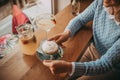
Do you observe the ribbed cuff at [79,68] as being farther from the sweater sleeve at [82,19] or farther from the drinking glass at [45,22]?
the drinking glass at [45,22]

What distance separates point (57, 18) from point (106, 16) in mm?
344

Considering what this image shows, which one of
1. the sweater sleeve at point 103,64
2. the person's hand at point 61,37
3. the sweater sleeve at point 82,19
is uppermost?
the sweater sleeve at point 82,19

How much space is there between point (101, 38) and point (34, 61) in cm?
44

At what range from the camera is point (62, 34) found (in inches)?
39.0

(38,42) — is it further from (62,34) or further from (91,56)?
(91,56)

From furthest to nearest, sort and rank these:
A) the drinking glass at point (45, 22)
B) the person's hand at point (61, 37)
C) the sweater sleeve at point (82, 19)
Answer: the drinking glass at point (45, 22) → the sweater sleeve at point (82, 19) → the person's hand at point (61, 37)

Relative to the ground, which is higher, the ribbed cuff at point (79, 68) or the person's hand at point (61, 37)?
the person's hand at point (61, 37)

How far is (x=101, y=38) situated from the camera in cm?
104

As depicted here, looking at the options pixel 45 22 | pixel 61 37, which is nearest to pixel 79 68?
pixel 61 37

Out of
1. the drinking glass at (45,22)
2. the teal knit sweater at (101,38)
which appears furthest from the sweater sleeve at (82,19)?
the drinking glass at (45,22)

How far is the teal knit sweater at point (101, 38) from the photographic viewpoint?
0.84 m

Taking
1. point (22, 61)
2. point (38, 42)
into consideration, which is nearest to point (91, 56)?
point (38, 42)

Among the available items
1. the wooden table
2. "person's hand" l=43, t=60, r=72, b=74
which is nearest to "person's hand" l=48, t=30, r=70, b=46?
the wooden table

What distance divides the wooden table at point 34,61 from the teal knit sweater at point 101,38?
0.20 ft
